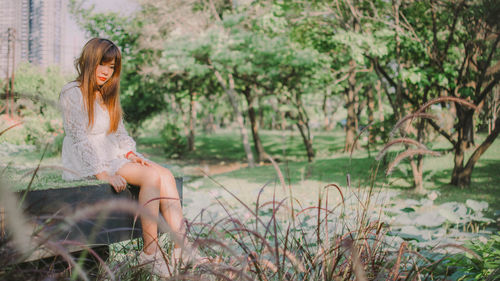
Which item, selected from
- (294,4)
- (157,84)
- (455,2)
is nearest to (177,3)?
(157,84)

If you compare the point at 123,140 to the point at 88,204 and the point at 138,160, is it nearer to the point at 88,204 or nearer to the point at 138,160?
the point at 138,160

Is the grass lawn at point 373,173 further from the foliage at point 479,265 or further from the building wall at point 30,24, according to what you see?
the building wall at point 30,24

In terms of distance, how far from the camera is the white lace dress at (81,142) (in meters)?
1.92

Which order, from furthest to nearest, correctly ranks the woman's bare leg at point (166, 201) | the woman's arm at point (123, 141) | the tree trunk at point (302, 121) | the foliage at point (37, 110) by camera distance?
the tree trunk at point (302, 121) → the foliage at point (37, 110) → the woman's arm at point (123, 141) → the woman's bare leg at point (166, 201)

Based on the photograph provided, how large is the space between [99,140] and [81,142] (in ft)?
0.45

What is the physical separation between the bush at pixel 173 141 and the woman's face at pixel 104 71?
1023 centimetres

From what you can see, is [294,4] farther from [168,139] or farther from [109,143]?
[168,139]

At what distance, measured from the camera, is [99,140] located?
207 centimetres

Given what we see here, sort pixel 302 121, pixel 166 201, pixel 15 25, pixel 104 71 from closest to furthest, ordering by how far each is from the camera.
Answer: pixel 166 201
pixel 104 71
pixel 15 25
pixel 302 121

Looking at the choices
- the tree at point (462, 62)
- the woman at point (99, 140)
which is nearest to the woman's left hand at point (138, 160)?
the woman at point (99, 140)

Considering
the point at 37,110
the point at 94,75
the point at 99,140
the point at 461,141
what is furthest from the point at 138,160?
the point at 37,110

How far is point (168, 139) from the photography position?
12203 mm

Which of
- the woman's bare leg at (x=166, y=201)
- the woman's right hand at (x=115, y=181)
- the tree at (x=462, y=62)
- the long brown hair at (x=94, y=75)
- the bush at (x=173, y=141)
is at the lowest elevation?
the bush at (x=173, y=141)

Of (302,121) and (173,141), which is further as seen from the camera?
(173,141)
